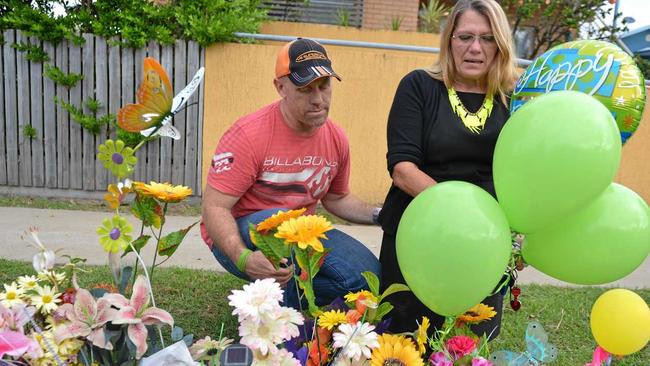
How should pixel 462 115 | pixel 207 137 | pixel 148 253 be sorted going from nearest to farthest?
pixel 462 115 < pixel 148 253 < pixel 207 137

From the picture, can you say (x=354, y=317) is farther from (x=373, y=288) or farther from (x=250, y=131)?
(x=250, y=131)

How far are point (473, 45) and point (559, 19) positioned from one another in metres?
5.90

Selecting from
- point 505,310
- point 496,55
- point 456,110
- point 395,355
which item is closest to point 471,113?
A: point 456,110

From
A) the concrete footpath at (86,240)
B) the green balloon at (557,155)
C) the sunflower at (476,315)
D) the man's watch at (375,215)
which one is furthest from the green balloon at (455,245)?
the concrete footpath at (86,240)

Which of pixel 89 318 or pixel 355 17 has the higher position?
pixel 355 17

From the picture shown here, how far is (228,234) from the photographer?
1.84 meters

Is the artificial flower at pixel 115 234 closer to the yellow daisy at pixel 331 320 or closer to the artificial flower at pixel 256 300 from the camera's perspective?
the artificial flower at pixel 256 300

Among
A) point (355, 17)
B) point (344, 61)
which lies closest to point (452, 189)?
point (344, 61)

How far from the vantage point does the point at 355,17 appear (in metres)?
7.54

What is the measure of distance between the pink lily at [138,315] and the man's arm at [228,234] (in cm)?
41

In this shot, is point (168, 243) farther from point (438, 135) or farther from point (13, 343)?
point (438, 135)

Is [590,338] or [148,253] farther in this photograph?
[148,253]

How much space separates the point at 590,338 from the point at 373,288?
2.15m

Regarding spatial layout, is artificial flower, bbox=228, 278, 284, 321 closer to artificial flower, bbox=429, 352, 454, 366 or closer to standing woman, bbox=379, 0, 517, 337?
artificial flower, bbox=429, 352, 454, 366
